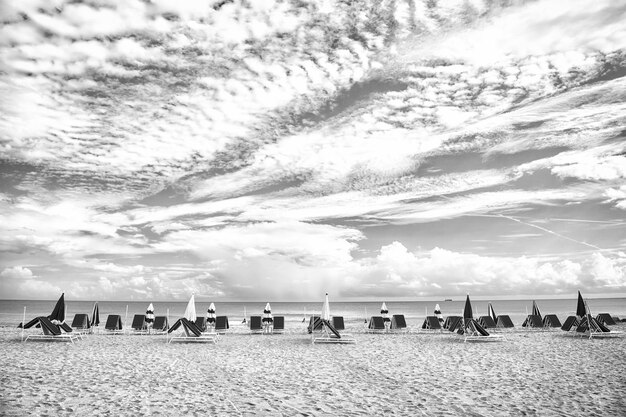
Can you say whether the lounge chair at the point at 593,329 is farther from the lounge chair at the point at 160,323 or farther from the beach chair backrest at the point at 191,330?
the lounge chair at the point at 160,323

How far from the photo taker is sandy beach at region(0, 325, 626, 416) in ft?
22.2

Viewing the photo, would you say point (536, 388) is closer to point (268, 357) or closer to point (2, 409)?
point (268, 357)

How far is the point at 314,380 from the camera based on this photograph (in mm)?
9039

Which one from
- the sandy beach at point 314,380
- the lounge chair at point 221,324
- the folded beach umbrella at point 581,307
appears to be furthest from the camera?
the lounge chair at point 221,324

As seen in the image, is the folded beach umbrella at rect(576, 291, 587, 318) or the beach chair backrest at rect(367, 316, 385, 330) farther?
the beach chair backrest at rect(367, 316, 385, 330)

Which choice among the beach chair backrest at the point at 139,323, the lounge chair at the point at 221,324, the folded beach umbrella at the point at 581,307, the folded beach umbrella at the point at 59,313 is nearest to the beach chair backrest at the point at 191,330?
the lounge chair at the point at 221,324

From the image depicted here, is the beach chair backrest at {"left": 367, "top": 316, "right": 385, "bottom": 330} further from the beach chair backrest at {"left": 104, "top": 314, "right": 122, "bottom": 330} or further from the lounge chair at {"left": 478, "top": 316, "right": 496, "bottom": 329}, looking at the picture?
the beach chair backrest at {"left": 104, "top": 314, "right": 122, "bottom": 330}

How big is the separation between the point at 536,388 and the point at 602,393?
42.3 inches

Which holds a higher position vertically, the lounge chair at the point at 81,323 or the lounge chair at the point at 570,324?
the lounge chair at the point at 81,323

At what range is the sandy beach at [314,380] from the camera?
22.2 ft

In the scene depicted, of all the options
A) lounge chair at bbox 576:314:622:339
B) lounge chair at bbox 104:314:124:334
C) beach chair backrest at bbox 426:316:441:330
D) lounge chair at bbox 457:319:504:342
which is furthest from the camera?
beach chair backrest at bbox 426:316:441:330

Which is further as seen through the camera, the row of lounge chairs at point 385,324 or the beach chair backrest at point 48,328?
the row of lounge chairs at point 385,324

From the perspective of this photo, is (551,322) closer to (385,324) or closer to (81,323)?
(385,324)

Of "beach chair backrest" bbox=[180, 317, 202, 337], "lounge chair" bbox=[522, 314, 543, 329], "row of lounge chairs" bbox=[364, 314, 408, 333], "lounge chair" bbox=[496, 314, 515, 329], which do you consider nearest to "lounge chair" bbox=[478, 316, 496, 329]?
"lounge chair" bbox=[496, 314, 515, 329]
